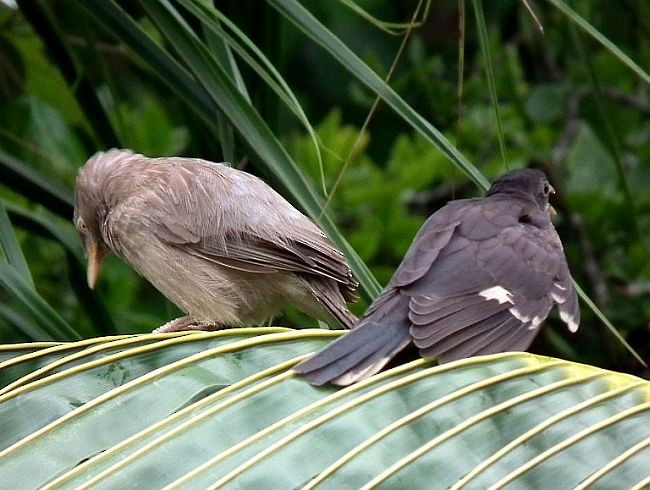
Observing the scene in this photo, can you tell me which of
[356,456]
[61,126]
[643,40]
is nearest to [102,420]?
[356,456]

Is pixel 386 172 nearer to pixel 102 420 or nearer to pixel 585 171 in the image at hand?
pixel 585 171

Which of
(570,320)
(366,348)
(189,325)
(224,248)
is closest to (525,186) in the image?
(570,320)

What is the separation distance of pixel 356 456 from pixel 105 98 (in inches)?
120

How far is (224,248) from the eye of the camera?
13.0 feet

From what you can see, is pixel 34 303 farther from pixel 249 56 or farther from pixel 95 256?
pixel 95 256

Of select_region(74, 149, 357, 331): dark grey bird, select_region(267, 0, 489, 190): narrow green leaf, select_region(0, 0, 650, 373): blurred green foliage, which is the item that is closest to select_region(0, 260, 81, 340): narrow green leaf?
select_region(267, 0, 489, 190): narrow green leaf

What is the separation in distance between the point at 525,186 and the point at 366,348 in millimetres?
1724

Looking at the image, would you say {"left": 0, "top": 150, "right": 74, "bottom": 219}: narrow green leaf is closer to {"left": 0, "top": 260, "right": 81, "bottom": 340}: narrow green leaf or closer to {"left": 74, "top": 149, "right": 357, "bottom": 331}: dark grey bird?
{"left": 74, "top": 149, "right": 357, "bottom": 331}: dark grey bird

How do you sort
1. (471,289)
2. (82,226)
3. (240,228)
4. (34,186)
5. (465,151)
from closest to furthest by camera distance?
(471,289), (34,186), (240,228), (82,226), (465,151)

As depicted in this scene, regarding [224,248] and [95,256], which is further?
[95,256]

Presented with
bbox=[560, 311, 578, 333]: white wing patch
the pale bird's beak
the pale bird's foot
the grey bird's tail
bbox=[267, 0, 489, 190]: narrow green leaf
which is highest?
bbox=[267, 0, 489, 190]: narrow green leaf

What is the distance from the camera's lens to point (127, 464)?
196 cm

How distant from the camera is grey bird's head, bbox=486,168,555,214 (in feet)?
13.7

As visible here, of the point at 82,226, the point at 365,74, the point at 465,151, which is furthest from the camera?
the point at 465,151
